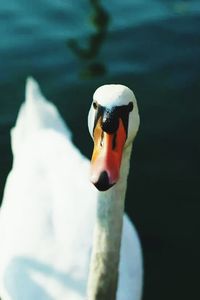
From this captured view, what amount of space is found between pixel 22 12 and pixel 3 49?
2.96 ft

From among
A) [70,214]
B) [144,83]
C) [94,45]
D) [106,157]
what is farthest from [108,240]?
[94,45]

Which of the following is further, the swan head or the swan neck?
the swan neck

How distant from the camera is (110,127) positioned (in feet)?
10.5

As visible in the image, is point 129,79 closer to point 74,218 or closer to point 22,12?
point 22,12

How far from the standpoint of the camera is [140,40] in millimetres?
8438

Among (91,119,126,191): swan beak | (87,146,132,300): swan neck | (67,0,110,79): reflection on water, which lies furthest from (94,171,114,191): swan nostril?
(67,0,110,79): reflection on water

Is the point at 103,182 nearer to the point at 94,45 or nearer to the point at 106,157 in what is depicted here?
the point at 106,157

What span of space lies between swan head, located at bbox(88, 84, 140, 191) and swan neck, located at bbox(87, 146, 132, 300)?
0.30m

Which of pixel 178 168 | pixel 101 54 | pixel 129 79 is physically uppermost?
pixel 101 54

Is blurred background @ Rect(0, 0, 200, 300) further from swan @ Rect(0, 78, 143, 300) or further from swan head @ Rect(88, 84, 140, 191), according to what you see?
swan head @ Rect(88, 84, 140, 191)

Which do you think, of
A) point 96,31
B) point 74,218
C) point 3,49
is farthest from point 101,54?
point 74,218

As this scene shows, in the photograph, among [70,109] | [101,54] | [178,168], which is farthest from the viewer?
[101,54]

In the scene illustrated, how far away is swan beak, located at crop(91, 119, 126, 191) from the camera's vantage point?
10.1 ft

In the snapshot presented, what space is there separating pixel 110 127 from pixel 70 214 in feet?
5.86
